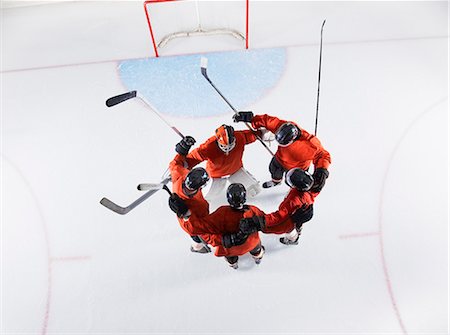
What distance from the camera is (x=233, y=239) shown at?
229 cm

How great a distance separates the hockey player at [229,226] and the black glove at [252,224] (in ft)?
0.09

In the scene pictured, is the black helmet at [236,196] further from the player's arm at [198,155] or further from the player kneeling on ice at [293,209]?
the player's arm at [198,155]

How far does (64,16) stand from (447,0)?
406cm

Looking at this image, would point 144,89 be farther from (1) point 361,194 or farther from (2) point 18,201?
(1) point 361,194

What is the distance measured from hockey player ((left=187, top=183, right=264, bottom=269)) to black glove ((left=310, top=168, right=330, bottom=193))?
0.41 meters

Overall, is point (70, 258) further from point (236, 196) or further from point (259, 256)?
point (236, 196)

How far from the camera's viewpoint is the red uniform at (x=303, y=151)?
8.83 feet

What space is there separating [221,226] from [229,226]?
45 millimetres

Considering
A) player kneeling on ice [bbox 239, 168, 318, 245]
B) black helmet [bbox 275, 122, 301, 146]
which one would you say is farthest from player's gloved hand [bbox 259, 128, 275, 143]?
player kneeling on ice [bbox 239, 168, 318, 245]

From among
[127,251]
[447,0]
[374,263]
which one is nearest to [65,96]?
[127,251]

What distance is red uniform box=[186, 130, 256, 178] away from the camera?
2770 millimetres

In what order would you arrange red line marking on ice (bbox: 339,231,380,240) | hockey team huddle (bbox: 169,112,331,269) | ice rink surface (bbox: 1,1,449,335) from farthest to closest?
1. red line marking on ice (bbox: 339,231,380,240)
2. ice rink surface (bbox: 1,1,449,335)
3. hockey team huddle (bbox: 169,112,331,269)

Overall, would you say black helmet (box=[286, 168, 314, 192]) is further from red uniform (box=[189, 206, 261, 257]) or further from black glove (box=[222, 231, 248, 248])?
black glove (box=[222, 231, 248, 248])

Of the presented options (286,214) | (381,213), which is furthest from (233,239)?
(381,213)
